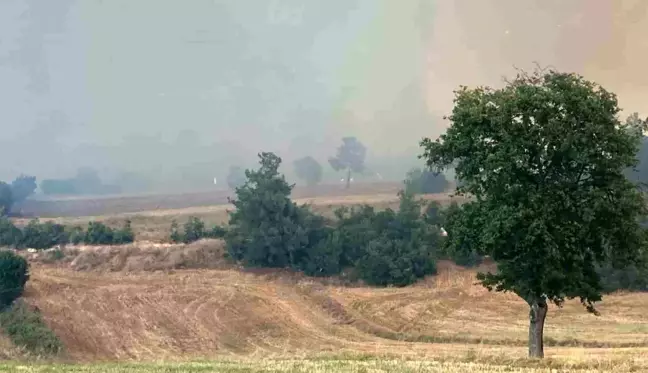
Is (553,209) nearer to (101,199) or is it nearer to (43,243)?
(43,243)

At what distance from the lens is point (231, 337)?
41812 mm

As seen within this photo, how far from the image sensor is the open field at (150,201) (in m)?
122

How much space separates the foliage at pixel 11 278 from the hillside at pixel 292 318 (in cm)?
127

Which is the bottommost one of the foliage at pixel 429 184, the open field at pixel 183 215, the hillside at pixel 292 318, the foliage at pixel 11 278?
the hillside at pixel 292 318

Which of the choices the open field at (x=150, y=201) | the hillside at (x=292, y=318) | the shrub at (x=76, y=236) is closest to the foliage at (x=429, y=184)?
the open field at (x=150, y=201)

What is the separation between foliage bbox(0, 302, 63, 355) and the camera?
3309cm

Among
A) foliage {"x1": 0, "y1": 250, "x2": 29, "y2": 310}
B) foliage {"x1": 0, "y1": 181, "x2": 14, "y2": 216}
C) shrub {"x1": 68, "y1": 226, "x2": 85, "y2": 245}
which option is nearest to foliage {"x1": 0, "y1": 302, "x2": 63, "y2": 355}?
foliage {"x1": 0, "y1": 250, "x2": 29, "y2": 310}

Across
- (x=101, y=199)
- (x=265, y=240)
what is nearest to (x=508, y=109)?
(x=265, y=240)

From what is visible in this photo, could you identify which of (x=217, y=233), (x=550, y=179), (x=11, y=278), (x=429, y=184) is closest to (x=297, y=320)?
(x=11, y=278)

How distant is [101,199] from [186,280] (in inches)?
3478

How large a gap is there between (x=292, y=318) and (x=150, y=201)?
309 ft

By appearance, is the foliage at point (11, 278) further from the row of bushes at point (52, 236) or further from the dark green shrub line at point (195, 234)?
the dark green shrub line at point (195, 234)

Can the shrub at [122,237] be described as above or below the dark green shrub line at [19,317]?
above

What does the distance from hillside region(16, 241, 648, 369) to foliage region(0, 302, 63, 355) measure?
1.08m
